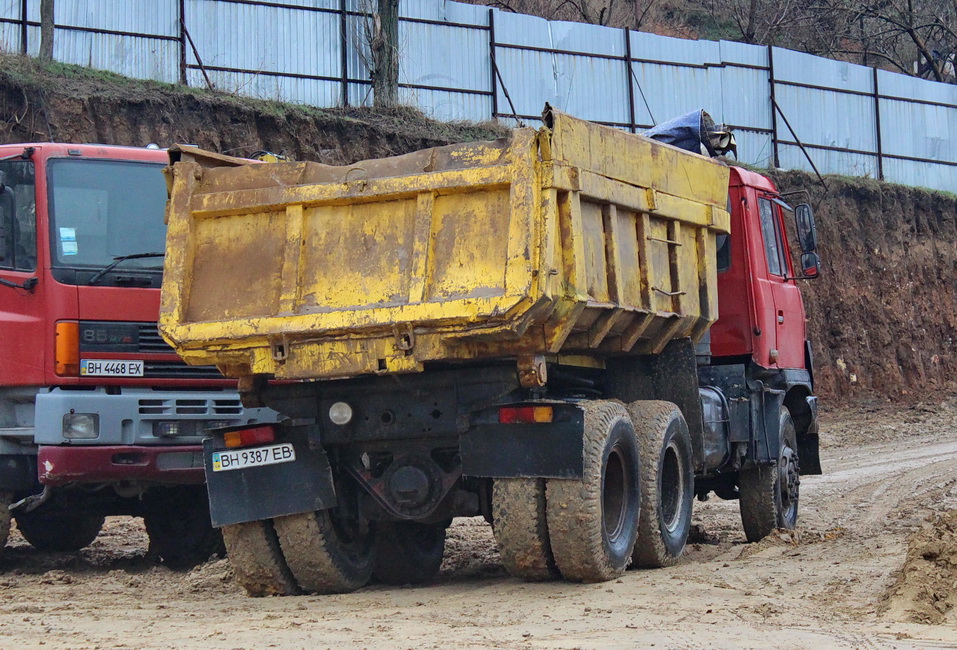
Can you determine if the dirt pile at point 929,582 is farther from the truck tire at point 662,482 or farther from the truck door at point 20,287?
the truck door at point 20,287

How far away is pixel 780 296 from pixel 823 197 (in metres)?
16.2

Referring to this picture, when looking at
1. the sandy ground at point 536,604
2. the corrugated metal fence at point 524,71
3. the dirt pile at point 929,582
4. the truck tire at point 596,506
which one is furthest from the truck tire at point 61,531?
the corrugated metal fence at point 524,71

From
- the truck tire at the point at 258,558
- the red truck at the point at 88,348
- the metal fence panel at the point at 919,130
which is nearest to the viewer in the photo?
the truck tire at the point at 258,558

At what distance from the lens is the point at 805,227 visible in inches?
419

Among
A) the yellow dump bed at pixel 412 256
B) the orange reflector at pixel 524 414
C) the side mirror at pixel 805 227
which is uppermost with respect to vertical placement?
the side mirror at pixel 805 227

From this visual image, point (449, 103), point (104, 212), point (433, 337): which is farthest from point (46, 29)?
point (433, 337)

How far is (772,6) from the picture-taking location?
117 feet

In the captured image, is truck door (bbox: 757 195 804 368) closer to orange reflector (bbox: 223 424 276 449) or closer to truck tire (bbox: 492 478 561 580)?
truck tire (bbox: 492 478 561 580)

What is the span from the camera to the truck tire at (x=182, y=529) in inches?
382

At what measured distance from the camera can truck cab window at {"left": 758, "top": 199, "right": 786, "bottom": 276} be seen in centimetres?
1066

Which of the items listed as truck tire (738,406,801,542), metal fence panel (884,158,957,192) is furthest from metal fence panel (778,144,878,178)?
truck tire (738,406,801,542)

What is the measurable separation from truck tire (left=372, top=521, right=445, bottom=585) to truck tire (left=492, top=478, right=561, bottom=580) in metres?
1.58

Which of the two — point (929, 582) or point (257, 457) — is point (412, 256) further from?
point (929, 582)

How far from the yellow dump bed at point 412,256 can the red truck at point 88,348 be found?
1353 millimetres
